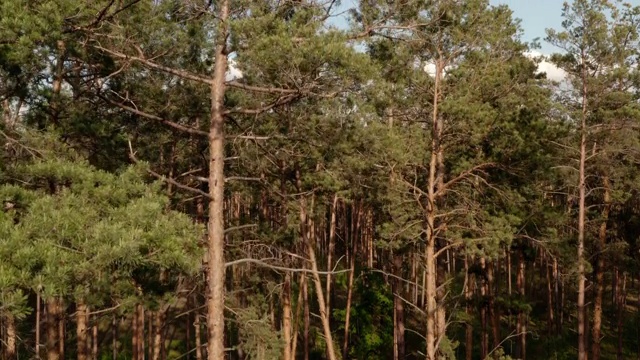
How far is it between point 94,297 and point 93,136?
169 inches

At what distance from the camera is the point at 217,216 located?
802 centimetres

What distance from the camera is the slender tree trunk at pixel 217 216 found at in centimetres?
778

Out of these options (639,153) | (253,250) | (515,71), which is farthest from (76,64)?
(639,153)

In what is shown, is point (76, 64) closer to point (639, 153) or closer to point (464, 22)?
point (464, 22)

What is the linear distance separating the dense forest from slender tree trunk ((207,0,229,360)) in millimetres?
30

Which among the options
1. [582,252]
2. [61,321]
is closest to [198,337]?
[61,321]

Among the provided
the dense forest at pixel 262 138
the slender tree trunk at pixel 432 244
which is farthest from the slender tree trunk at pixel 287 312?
the slender tree trunk at pixel 432 244

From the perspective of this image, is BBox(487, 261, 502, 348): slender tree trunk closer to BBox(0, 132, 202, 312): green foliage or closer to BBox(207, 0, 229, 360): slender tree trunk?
BBox(207, 0, 229, 360): slender tree trunk

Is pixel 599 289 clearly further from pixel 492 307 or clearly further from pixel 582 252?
pixel 582 252

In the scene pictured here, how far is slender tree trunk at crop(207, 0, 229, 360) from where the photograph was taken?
7.78 m

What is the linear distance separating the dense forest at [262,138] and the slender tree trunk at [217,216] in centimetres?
3

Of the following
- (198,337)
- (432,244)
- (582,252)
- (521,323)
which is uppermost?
(432,244)

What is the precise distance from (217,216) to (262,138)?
142 centimetres

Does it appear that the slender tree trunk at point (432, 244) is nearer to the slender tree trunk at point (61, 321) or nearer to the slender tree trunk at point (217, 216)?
the slender tree trunk at point (217, 216)
